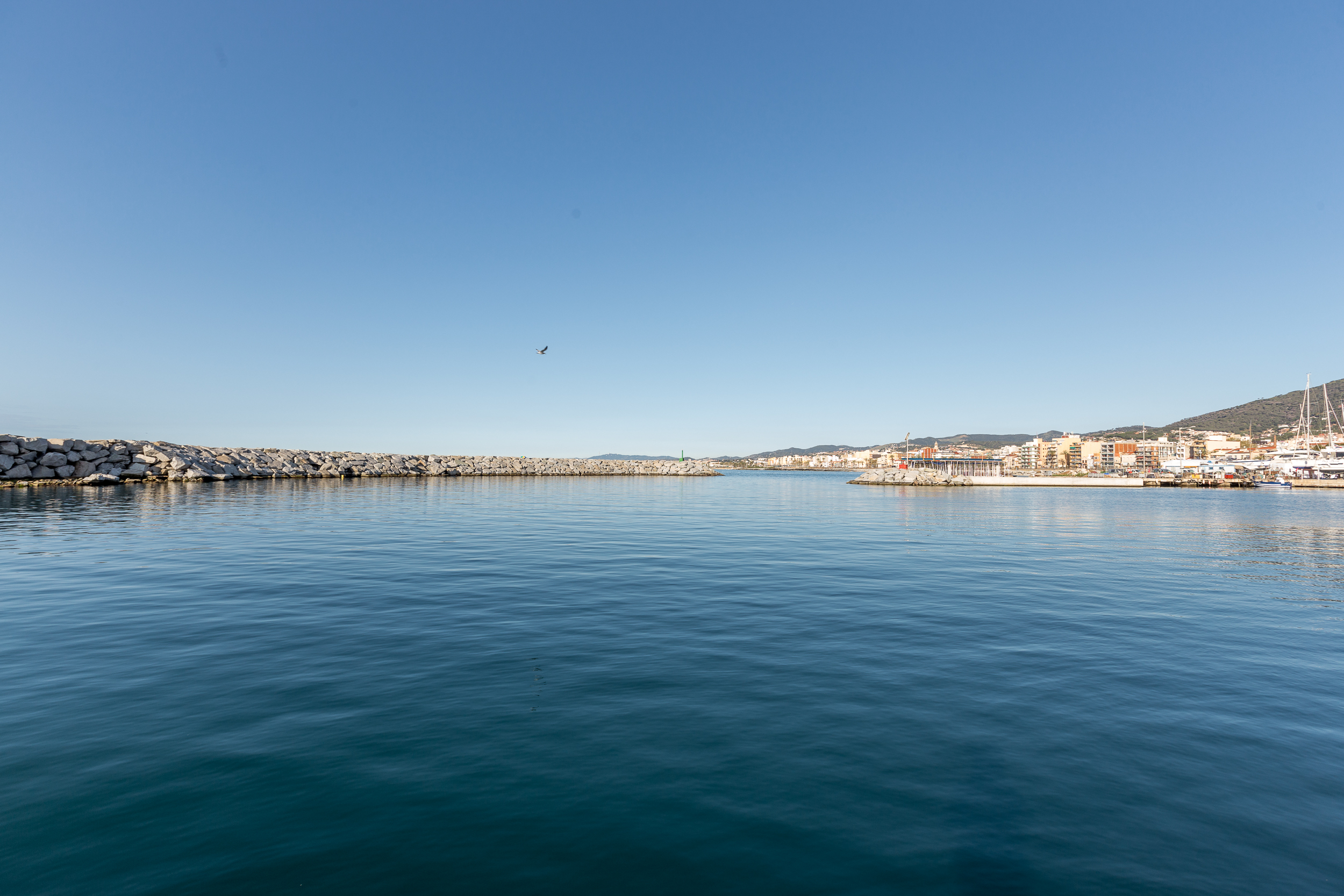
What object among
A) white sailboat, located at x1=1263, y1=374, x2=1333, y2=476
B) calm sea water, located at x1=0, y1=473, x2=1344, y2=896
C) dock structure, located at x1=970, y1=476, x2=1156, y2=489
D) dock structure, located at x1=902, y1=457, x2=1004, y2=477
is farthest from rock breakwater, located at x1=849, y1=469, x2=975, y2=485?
calm sea water, located at x1=0, y1=473, x2=1344, y2=896

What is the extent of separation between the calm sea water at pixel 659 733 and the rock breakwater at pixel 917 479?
107 metres

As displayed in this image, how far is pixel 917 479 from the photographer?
4820 inches

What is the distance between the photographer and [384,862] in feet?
15.7

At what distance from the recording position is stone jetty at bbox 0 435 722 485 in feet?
190

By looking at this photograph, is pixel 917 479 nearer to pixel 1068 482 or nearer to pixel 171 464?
pixel 1068 482

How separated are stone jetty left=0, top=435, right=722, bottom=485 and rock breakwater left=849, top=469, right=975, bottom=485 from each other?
82.7 meters

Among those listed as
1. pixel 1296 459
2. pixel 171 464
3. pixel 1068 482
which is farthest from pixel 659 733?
pixel 1296 459

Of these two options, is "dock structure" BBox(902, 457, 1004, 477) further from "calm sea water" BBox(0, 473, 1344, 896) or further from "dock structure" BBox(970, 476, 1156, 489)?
"calm sea water" BBox(0, 473, 1344, 896)

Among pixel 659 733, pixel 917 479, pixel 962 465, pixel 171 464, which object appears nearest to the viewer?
pixel 659 733

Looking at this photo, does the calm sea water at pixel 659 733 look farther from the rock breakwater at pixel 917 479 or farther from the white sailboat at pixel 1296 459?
the white sailboat at pixel 1296 459

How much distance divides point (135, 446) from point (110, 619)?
75.3 meters

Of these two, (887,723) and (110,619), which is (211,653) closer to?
(110,619)

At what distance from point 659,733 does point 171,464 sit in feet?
265

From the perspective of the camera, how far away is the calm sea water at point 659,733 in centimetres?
486
